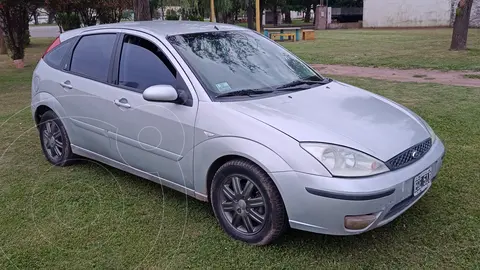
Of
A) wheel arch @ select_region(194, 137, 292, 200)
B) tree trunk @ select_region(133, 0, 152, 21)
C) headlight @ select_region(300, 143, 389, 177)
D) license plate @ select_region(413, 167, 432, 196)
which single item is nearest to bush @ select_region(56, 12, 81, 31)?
tree trunk @ select_region(133, 0, 152, 21)

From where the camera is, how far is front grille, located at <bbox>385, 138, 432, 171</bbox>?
9.25 feet

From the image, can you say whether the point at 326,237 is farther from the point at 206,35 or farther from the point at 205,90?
the point at 206,35

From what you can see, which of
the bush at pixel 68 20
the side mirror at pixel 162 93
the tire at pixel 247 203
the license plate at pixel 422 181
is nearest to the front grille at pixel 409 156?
the license plate at pixel 422 181

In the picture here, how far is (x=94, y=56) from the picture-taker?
421 centimetres

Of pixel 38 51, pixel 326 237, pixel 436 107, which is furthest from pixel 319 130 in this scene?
pixel 38 51

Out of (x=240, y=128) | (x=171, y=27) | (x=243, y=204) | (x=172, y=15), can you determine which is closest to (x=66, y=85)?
(x=171, y=27)

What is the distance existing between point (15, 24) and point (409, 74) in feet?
38.7

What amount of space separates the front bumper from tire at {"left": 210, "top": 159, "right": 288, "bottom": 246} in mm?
98

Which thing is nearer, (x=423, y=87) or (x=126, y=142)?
(x=126, y=142)

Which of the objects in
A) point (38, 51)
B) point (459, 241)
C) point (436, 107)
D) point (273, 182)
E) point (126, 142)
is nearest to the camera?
point (273, 182)

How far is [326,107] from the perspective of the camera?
3.28 m

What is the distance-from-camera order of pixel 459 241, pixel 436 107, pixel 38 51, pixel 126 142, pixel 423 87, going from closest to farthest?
pixel 459 241, pixel 126 142, pixel 436 107, pixel 423 87, pixel 38 51

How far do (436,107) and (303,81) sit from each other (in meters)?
3.90

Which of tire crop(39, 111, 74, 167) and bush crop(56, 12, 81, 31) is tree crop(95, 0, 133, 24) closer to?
bush crop(56, 12, 81, 31)
